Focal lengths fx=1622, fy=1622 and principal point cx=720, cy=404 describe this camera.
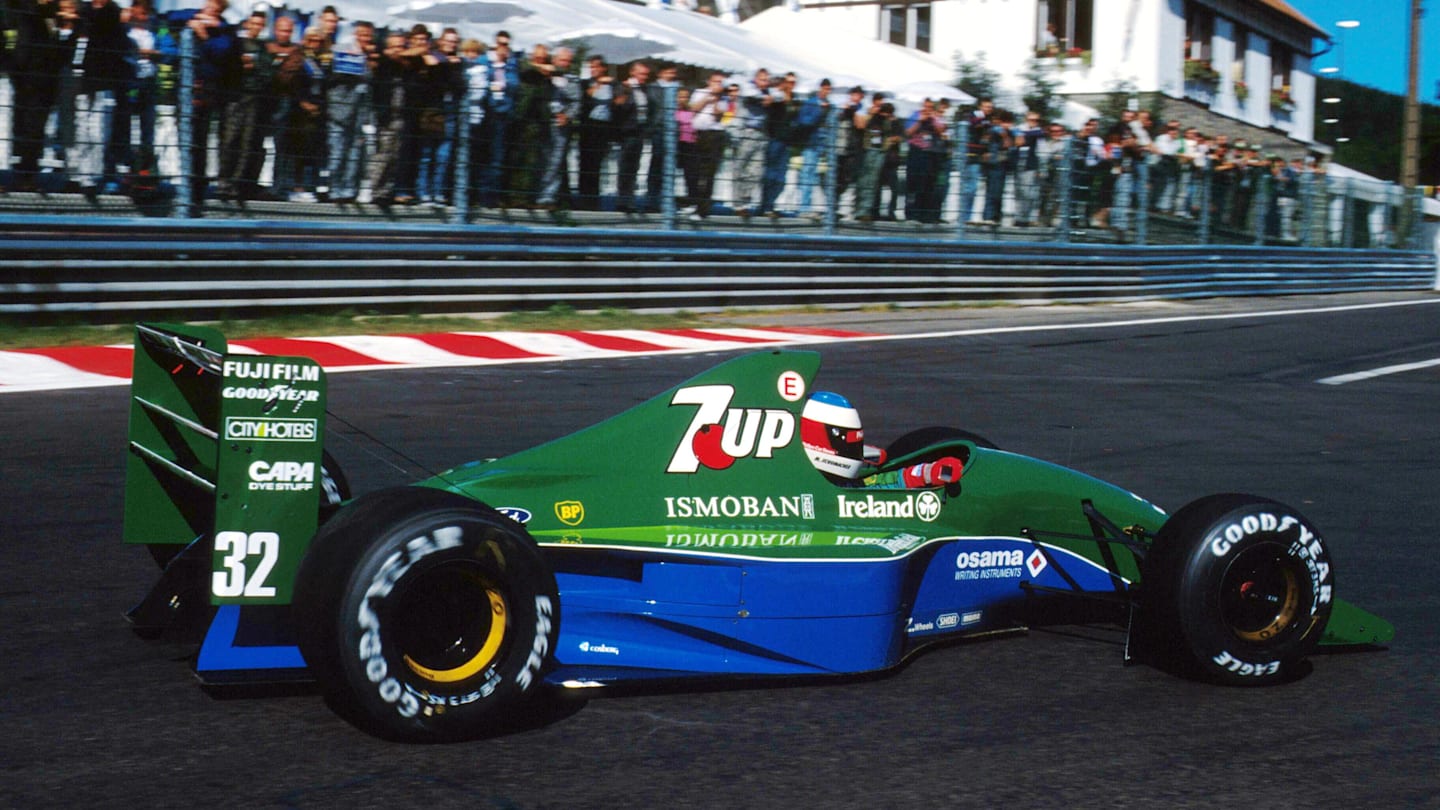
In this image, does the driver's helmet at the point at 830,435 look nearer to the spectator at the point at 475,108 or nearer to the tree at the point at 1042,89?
the spectator at the point at 475,108

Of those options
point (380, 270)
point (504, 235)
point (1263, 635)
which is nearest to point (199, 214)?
point (380, 270)

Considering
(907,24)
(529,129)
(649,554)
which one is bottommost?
(649,554)

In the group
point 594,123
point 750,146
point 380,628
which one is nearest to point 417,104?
point 594,123

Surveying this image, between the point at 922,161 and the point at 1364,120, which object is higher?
the point at 1364,120

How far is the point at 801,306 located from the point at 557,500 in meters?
11.9

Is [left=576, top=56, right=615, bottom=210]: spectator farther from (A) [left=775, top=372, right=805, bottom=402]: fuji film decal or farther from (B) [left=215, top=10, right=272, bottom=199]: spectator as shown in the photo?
(A) [left=775, top=372, right=805, bottom=402]: fuji film decal

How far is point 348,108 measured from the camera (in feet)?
38.2

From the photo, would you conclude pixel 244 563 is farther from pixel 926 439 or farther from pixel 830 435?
pixel 926 439

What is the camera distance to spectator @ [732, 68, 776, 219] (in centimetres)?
1453

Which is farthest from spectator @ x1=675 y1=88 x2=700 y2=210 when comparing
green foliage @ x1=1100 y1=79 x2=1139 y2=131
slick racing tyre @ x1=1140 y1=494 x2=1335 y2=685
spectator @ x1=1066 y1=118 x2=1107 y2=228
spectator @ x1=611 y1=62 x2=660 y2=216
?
green foliage @ x1=1100 y1=79 x2=1139 y2=131

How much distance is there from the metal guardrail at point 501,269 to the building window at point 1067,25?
13.9 metres

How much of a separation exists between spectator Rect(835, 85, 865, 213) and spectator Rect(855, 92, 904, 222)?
0.08 m

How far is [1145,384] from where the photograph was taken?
38.8 feet

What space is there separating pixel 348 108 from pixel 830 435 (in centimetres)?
791
